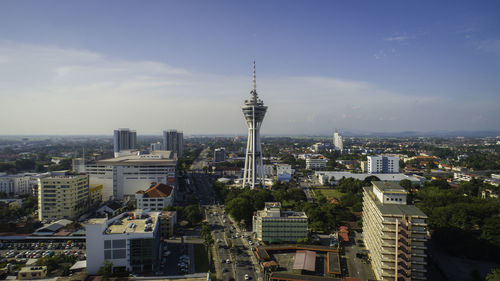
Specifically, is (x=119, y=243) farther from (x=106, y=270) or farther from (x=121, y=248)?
(x=106, y=270)

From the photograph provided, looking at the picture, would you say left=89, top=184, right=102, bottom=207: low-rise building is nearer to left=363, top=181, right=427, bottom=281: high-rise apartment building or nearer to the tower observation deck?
the tower observation deck

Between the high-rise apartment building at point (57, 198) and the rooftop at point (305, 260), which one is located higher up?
the high-rise apartment building at point (57, 198)

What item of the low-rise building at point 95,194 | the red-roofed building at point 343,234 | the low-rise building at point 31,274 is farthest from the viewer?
the low-rise building at point 95,194

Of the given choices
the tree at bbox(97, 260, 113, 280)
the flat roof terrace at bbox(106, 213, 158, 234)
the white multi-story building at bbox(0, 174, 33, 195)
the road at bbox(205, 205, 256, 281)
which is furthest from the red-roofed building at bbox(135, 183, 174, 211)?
the white multi-story building at bbox(0, 174, 33, 195)

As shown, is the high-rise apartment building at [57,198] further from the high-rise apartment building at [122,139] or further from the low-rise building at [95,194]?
the high-rise apartment building at [122,139]

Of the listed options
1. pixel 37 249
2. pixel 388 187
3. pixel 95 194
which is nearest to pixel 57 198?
pixel 95 194

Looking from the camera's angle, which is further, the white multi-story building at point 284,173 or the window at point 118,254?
the white multi-story building at point 284,173

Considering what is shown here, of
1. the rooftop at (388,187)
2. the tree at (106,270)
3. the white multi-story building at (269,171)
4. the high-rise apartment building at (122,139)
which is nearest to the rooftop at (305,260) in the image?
the rooftop at (388,187)
